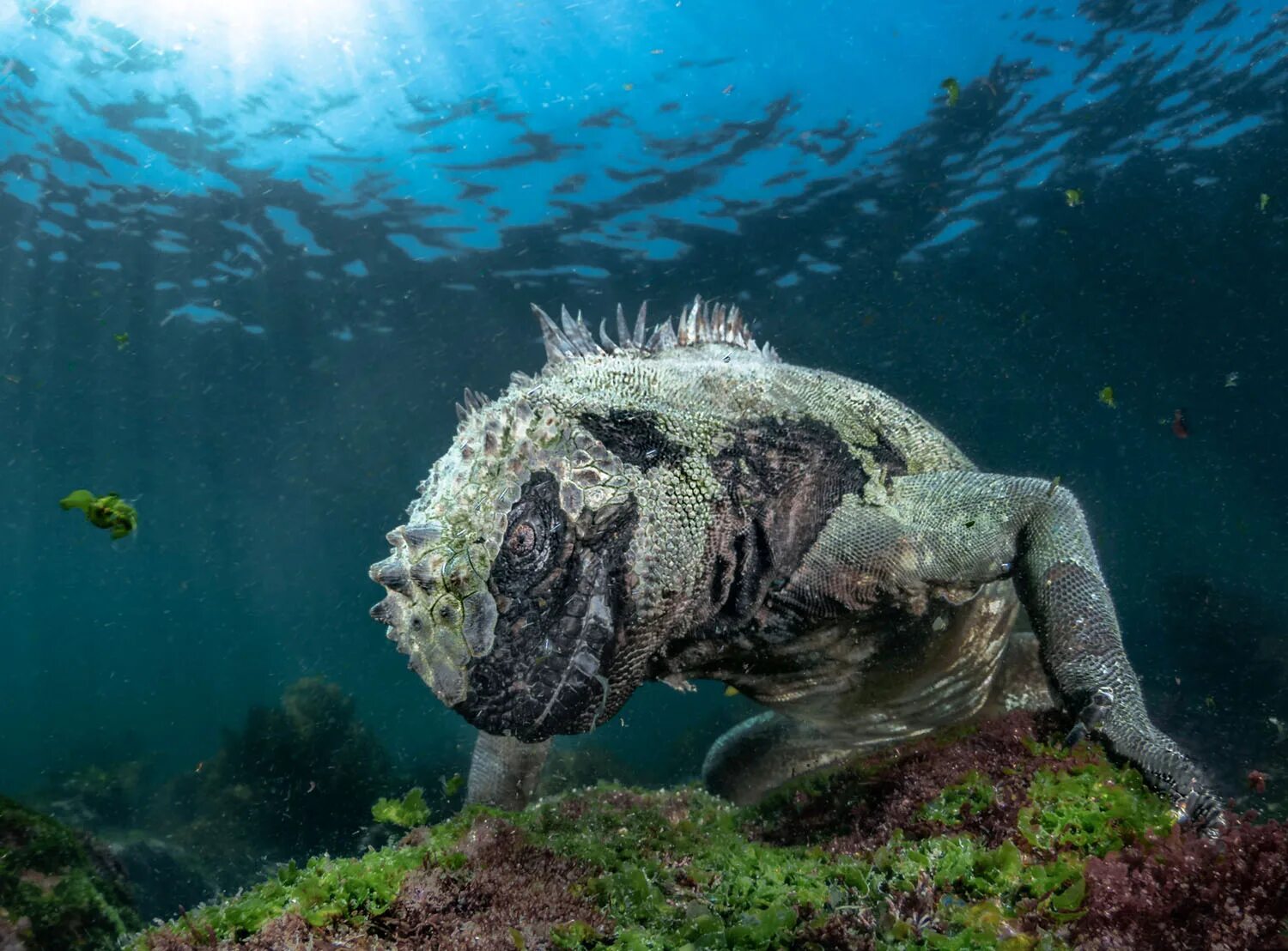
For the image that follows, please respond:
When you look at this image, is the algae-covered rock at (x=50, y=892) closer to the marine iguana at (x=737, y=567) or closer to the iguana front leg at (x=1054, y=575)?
the marine iguana at (x=737, y=567)

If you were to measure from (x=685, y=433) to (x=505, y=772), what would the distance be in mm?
2969

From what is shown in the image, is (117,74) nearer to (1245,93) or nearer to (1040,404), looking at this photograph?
(1245,93)

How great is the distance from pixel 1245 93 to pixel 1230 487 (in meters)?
35.1

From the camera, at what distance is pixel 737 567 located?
373 cm

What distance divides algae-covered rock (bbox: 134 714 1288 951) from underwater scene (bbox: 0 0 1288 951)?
0.06 ft

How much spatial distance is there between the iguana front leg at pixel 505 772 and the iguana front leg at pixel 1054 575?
120 inches

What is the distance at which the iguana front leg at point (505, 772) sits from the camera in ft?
16.3

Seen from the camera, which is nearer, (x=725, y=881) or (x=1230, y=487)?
(x=725, y=881)

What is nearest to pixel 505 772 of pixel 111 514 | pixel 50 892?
pixel 50 892

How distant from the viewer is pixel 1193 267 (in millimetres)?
25828

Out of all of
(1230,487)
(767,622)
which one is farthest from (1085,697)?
(1230,487)

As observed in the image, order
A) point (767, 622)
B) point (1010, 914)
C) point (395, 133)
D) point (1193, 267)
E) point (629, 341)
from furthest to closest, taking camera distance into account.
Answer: point (1193, 267) < point (395, 133) < point (629, 341) < point (767, 622) < point (1010, 914)

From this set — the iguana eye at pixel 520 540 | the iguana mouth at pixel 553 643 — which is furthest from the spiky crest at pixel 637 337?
the iguana mouth at pixel 553 643

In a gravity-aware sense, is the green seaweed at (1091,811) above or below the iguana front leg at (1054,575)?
below
